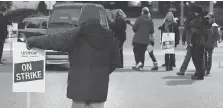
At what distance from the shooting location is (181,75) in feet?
44.7

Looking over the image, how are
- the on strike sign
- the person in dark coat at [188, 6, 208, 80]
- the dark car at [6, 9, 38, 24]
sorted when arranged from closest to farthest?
the on strike sign → the person in dark coat at [188, 6, 208, 80] → the dark car at [6, 9, 38, 24]

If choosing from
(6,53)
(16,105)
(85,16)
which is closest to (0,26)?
(6,53)

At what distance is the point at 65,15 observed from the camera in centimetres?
1480

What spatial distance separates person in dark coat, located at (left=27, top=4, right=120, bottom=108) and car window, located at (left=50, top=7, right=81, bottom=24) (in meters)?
9.58

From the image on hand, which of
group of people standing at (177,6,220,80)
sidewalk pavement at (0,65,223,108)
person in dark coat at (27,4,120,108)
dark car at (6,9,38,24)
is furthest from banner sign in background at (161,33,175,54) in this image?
dark car at (6,9,38,24)

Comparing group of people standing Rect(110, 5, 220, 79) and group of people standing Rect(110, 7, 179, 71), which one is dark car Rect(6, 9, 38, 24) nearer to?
group of people standing Rect(110, 7, 179, 71)

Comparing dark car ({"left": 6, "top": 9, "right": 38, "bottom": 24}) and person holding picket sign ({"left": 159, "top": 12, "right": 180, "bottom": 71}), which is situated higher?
person holding picket sign ({"left": 159, "top": 12, "right": 180, "bottom": 71})

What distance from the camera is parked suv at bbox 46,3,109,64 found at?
1391 cm

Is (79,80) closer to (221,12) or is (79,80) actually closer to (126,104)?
(126,104)

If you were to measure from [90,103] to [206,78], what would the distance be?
864 cm

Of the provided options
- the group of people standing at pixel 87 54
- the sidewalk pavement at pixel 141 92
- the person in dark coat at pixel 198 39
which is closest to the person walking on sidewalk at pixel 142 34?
the sidewalk pavement at pixel 141 92

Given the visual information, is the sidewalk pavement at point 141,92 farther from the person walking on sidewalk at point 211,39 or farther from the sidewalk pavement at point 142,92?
the person walking on sidewalk at point 211,39

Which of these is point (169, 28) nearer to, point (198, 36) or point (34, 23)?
point (198, 36)

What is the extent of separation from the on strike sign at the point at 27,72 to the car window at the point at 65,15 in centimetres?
877
